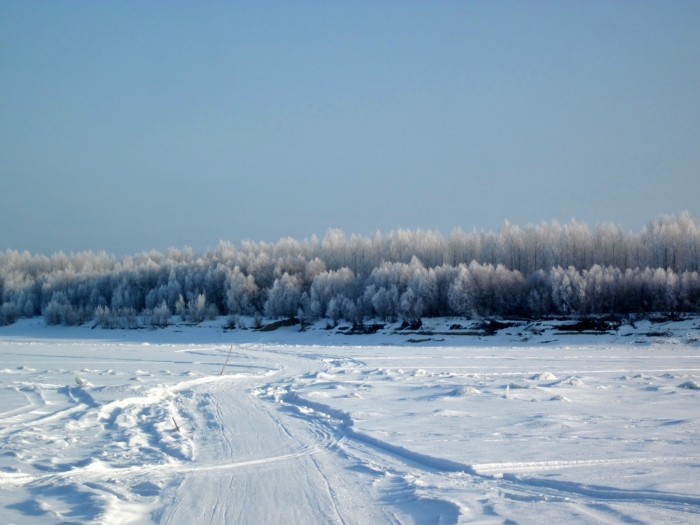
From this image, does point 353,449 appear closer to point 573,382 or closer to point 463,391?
point 463,391

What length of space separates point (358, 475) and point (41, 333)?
74145mm

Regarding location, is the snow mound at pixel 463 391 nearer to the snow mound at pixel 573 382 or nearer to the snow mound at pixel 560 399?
the snow mound at pixel 560 399

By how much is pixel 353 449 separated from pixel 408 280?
5301 cm

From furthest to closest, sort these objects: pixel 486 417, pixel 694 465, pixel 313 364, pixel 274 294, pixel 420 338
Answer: pixel 274 294 → pixel 420 338 → pixel 313 364 → pixel 486 417 → pixel 694 465

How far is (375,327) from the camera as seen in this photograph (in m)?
53.9

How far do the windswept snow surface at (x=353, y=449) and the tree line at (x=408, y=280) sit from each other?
34999mm

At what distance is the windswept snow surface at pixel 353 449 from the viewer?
6.08 m

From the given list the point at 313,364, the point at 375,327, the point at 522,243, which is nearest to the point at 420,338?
the point at 375,327

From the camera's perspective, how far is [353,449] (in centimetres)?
891

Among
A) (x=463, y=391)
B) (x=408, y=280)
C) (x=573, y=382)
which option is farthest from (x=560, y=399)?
(x=408, y=280)

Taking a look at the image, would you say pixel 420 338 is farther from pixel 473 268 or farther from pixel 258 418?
pixel 258 418

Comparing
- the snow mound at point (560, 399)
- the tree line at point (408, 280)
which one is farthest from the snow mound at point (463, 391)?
the tree line at point (408, 280)

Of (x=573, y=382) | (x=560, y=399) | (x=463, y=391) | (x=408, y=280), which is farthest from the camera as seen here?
(x=408, y=280)

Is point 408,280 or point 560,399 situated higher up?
point 408,280
